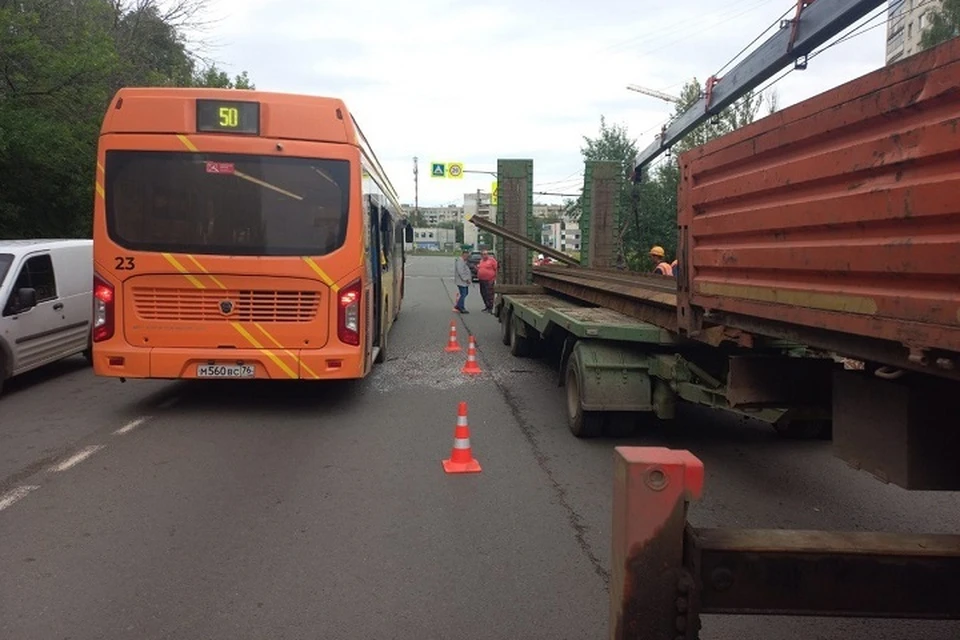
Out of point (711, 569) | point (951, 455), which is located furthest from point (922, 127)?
point (711, 569)

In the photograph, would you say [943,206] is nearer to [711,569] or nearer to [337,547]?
[711,569]

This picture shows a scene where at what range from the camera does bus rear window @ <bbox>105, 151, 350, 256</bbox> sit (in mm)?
8031

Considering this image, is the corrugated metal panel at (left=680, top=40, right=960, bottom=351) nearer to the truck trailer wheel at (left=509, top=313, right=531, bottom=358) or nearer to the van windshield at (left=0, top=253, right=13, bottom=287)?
the van windshield at (left=0, top=253, right=13, bottom=287)

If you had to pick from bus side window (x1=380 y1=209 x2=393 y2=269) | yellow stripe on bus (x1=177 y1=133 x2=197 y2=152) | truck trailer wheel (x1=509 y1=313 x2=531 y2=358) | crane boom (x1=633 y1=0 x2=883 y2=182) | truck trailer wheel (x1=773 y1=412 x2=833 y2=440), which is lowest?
truck trailer wheel (x1=773 y1=412 x2=833 y2=440)

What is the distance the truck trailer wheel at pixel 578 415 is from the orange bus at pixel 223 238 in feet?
7.44

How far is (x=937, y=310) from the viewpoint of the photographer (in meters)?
2.47

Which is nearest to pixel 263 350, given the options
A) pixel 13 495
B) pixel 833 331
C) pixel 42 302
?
pixel 13 495

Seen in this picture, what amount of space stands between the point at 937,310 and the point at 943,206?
32 centimetres

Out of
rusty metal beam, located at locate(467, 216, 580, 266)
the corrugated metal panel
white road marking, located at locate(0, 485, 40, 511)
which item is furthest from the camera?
rusty metal beam, located at locate(467, 216, 580, 266)

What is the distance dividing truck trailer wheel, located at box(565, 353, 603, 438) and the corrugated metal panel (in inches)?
130

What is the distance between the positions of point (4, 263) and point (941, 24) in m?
34.3

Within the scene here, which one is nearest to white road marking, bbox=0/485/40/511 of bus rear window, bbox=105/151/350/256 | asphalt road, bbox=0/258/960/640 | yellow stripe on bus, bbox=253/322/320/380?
asphalt road, bbox=0/258/960/640

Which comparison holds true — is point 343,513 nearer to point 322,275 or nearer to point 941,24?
point 322,275

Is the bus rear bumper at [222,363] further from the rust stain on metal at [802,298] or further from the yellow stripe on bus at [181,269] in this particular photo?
the rust stain on metal at [802,298]
